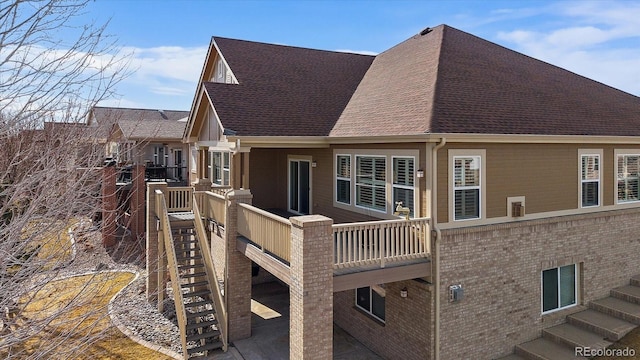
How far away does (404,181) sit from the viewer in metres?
10.8

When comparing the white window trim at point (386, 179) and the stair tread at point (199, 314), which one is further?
the stair tread at point (199, 314)

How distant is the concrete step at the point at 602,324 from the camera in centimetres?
1091

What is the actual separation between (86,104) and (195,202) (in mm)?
8256

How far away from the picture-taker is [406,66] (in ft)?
47.0

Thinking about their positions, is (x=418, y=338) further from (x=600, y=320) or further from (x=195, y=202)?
(x=195, y=202)

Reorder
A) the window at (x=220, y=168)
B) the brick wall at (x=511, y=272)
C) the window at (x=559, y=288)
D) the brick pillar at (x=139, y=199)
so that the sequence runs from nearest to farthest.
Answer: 1. the brick wall at (x=511, y=272)
2. the window at (x=559, y=288)
3. the window at (x=220, y=168)
4. the brick pillar at (x=139, y=199)

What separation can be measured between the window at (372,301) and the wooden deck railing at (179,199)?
791cm

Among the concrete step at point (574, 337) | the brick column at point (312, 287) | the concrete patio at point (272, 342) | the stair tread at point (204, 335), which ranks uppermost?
the brick column at point (312, 287)

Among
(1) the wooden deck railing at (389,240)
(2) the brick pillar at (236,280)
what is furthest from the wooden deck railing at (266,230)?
(1) the wooden deck railing at (389,240)

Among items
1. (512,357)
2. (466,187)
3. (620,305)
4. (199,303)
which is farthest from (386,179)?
(620,305)

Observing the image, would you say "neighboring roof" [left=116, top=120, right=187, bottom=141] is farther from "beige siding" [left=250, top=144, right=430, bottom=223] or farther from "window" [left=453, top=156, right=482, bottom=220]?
"window" [left=453, top=156, right=482, bottom=220]

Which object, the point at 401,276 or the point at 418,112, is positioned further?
the point at 418,112

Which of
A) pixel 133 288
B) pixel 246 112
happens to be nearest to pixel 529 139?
pixel 246 112

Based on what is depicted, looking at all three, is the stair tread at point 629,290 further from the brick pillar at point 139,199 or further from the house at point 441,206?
the brick pillar at point 139,199
